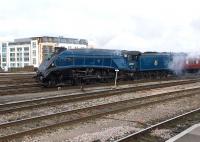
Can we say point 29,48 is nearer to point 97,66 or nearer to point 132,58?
point 132,58

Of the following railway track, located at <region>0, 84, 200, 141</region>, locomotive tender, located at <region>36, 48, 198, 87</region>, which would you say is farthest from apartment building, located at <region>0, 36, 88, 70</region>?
railway track, located at <region>0, 84, 200, 141</region>

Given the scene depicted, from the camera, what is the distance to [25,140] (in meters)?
10.7

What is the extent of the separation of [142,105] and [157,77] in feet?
76.3

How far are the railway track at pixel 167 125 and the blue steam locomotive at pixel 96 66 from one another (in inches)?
577

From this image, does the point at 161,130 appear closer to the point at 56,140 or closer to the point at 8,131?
the point at 56,140

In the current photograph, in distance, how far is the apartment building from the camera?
97.7 metres

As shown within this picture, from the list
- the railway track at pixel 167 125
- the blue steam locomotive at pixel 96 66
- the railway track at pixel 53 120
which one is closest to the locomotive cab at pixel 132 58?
the blue steam locomotive at pixel 96 66

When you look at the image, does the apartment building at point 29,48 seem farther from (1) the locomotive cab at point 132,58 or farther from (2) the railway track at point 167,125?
(2) the railway track at point 167,125

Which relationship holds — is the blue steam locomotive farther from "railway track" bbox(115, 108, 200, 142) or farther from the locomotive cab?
"railway track" bbox(115, 108, 200, 142)

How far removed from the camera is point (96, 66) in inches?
1252

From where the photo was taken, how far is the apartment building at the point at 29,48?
320 feet

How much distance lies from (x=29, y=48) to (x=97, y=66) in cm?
8476

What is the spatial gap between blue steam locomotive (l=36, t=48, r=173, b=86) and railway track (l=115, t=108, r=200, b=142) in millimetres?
14657

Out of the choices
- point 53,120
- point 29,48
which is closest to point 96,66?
point 53,120
